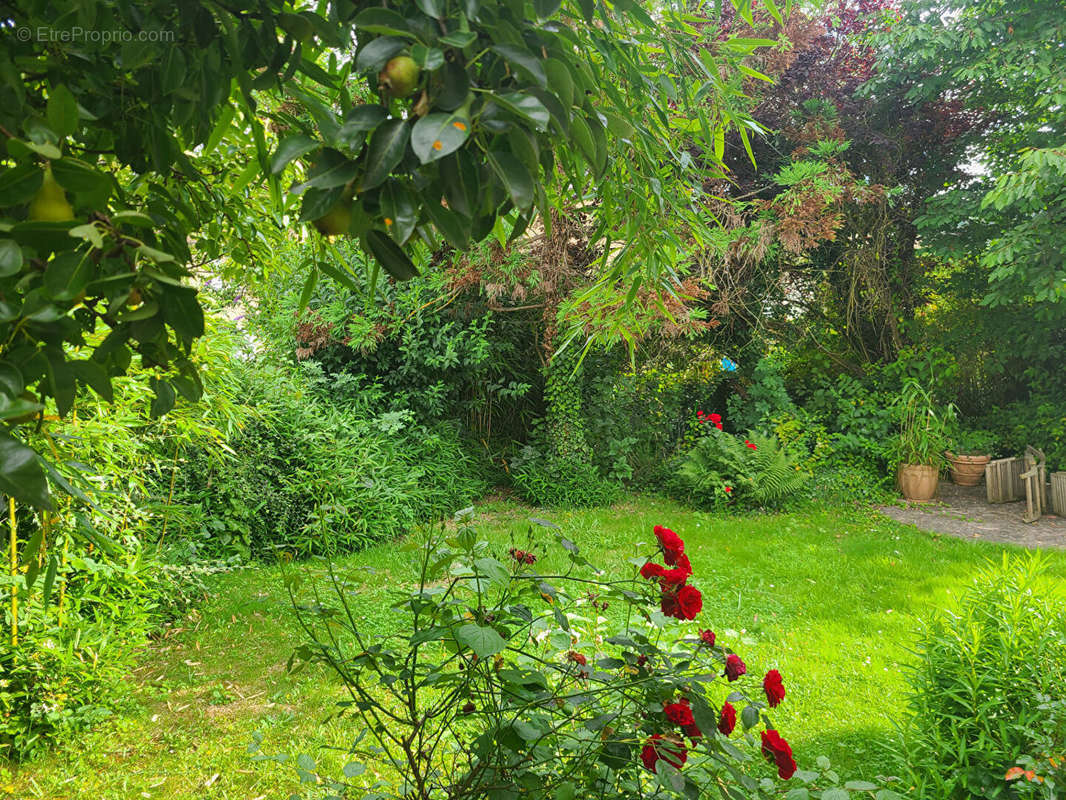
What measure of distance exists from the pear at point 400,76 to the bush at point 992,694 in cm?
182

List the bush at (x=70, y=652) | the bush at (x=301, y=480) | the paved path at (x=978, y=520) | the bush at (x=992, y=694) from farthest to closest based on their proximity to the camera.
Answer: the paved path at (x=978, y=520)
the bush at (x=301, y=480)
the bush at (x=70, y=652)
the bush at (x=992, y=694)

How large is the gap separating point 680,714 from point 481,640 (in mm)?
390

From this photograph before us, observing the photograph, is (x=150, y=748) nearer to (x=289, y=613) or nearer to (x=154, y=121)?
(x=289, y=613)

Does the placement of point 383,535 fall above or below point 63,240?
below

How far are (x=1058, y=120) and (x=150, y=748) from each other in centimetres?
732

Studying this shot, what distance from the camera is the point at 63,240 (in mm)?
439

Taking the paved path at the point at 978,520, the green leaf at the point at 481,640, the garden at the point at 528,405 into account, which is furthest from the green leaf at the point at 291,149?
the paved path at the point at 978,520

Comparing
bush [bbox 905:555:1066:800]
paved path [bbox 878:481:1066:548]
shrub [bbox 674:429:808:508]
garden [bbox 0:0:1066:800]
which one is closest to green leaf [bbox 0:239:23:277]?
garden [bbox 0:0:1066:800]

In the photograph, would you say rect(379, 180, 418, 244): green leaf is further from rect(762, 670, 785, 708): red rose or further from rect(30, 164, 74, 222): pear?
rect(762, 670, 785, 708): red rose

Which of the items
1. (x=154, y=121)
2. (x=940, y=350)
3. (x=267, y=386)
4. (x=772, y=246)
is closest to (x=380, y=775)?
(x=154, y=121)

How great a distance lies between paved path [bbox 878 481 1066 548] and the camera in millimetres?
4824

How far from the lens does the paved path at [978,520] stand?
15.8ft

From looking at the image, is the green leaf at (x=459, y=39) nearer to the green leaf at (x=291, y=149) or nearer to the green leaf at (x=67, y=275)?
the green leaf at (x=291, y=149)

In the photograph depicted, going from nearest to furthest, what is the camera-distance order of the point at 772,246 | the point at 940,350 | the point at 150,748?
the point at 150,748 → the point at 772,246 → the point at 940,350
